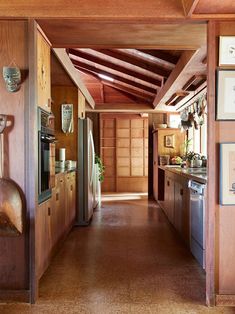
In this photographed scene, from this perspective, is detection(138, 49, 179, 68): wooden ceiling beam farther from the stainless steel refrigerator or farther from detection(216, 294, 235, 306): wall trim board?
detection(216, 294, 235, 306): wall trim board

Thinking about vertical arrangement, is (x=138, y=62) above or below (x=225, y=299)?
above

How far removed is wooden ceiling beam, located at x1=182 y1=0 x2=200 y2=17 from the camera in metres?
2.28

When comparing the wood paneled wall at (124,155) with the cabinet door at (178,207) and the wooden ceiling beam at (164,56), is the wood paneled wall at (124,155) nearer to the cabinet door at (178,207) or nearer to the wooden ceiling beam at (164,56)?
the wooden ceiling beam at (164,56)

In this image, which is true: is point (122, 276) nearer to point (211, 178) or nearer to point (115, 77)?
point (211, 178)

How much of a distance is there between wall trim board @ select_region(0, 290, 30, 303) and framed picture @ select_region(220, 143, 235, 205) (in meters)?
1.70

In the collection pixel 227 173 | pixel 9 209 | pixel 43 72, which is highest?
pixel 43 72

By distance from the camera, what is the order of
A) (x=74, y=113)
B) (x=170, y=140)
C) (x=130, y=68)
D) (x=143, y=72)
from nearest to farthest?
(x=74, y=113), (x=143, y=72), (x=130, y=68), (x=170, y=140)

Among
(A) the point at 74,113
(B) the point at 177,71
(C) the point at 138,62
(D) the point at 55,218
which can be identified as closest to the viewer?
(D) the point at 55,218

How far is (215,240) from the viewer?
2.54 metres

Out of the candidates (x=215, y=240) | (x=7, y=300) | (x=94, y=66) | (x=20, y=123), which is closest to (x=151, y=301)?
(x=215, y=240)

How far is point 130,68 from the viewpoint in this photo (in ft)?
20.6

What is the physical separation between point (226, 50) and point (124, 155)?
7.26 meters

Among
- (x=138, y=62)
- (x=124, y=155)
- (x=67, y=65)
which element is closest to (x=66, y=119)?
(x=67, y=65)

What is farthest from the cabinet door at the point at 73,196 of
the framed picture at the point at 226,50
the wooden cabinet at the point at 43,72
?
the framed picture at the point at 226,50
